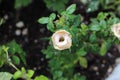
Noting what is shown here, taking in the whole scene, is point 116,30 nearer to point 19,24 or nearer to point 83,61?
point 83,61

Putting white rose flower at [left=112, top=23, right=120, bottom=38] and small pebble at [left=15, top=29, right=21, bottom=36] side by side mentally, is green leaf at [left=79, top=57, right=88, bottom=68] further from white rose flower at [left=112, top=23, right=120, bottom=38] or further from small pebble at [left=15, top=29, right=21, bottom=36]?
white rose flower at [left=112, top=23, right=120, bottom=38]

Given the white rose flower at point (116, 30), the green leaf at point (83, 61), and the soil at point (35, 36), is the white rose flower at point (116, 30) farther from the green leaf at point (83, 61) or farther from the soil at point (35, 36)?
the soil at point (35, 36)

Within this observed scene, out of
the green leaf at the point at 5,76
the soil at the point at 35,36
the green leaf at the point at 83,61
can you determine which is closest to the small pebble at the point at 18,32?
the soil at the point at 35,36

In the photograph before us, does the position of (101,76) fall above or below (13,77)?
above

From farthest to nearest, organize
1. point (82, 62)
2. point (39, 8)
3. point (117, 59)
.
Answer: point (39, 8) → point (117, 59) → point (82, 62)

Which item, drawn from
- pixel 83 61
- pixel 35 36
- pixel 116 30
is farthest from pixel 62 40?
pixel 35 36

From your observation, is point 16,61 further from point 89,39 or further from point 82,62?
point 82,62

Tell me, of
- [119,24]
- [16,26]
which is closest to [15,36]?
[16,26]

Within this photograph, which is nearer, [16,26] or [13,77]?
[13,77]
